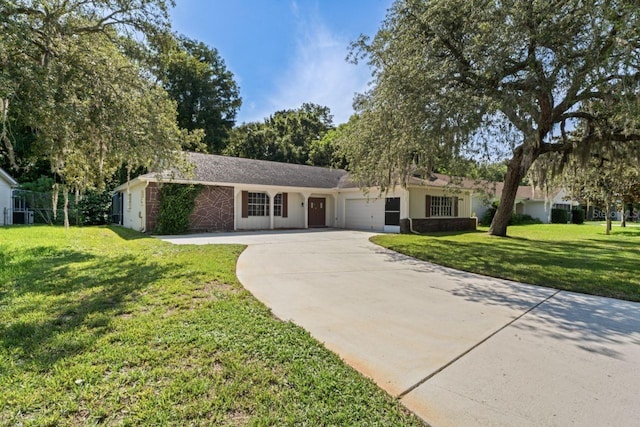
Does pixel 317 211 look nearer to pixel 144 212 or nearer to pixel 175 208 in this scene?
pixel 175 208

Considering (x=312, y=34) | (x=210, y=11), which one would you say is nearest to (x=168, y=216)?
(x=210, y=11)

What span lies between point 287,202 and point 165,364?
15.1 m

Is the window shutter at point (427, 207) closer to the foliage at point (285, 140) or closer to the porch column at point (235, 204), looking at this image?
the porch column at point (235, 204)

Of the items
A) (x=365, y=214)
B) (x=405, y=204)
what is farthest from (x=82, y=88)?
(x=365, y=214)

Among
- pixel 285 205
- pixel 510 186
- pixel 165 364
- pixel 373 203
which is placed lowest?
pixel 165 364

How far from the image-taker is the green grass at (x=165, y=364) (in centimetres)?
215

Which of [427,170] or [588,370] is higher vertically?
[427,170]

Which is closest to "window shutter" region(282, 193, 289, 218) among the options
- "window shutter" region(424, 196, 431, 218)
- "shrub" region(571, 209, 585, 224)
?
"window shutter" region(424, 196, 431, 218)

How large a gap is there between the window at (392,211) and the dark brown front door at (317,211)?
13.0 feet

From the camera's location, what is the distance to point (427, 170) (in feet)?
38.2

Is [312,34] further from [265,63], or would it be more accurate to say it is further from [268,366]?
[268,366]

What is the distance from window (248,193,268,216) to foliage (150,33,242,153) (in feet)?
51.5

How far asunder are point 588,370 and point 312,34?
37.9ft

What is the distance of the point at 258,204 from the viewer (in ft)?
55.1
